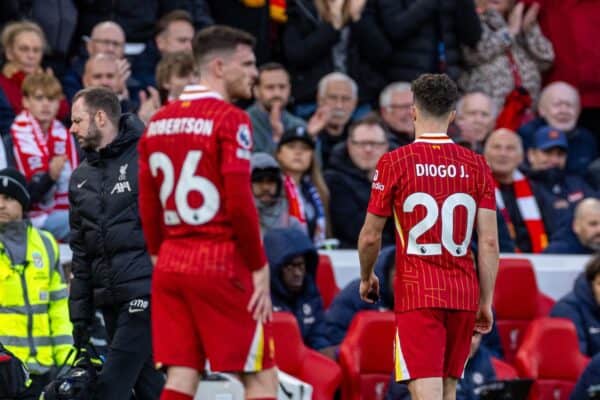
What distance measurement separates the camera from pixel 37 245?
33.1 ft

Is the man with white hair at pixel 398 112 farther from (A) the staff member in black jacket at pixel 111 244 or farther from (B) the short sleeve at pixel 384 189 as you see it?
(B) the short sleeve at pixel 384 189

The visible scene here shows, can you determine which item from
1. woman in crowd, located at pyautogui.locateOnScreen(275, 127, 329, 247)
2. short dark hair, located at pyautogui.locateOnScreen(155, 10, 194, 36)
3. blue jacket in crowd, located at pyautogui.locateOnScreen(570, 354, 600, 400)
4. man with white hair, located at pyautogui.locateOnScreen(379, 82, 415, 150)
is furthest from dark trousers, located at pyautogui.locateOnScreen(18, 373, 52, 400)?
man with white hair, located at pyautogui.locateOnScreen(379, 82, 415, 150)

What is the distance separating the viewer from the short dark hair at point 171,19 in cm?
1360

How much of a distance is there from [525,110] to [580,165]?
95 centimetres

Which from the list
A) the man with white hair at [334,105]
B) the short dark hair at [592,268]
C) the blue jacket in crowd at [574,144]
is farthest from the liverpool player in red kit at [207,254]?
the blue jacket in crowd at [574,144]

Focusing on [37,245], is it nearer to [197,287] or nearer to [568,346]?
[197,287]

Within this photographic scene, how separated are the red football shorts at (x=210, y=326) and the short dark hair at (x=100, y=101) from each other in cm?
186

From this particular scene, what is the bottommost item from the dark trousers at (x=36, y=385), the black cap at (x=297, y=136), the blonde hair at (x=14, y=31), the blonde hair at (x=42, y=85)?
the dark trousers at (x=36, y=385)

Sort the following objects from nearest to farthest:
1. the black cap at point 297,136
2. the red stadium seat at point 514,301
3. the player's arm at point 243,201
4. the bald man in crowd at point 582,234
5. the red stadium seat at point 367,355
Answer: the player's arm at point 243,201 → the red stadium seat at point 367,355 → the red stadium seat at point 514,301 → the black cap at point 297,136 → the bald man in crowd at point 582,234

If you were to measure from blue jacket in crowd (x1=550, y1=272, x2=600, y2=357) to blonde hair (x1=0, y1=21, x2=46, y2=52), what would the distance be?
461 cm

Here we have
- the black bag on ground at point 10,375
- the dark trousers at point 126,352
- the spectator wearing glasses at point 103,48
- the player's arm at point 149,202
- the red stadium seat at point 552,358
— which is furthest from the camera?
the spectator wearing glasses at point 103,48

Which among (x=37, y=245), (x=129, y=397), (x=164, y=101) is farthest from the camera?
(x=164, y=101)

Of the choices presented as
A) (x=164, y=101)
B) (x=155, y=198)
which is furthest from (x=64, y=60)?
(x=155, y=198)

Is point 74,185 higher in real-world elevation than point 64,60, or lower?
lower
